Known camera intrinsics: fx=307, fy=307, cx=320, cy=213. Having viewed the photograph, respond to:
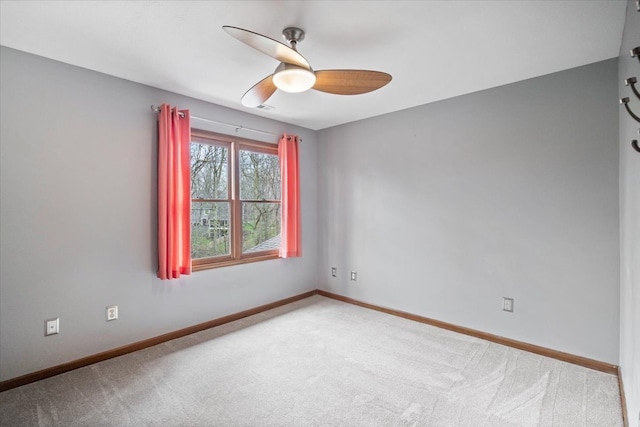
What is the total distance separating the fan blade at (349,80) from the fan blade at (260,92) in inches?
12.6

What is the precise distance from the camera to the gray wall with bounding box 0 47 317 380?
7.36 feet

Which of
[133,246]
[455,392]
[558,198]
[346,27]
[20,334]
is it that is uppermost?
[346,27]

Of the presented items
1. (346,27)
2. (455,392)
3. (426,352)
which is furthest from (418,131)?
(455,392)

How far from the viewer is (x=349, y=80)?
2.07m

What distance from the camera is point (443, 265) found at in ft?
10.9

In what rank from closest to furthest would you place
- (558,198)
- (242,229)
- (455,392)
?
(455,392), (558,198), (242,229)

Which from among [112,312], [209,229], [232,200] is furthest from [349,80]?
[112,312]

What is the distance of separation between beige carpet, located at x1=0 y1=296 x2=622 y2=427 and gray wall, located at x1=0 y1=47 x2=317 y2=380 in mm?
304

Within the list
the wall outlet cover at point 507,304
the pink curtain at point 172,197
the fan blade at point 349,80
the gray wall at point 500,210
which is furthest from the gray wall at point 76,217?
the wall outlet cover at point 507,304

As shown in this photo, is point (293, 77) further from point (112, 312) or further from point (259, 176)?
point (112, 312)

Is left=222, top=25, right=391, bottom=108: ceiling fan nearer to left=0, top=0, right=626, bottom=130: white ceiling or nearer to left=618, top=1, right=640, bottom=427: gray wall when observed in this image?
left=0, top=0, right=626, bottom=130: white ceiling

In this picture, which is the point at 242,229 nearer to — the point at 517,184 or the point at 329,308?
the point at 329,308

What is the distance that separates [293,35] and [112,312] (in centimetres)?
270

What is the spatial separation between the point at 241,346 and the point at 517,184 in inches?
117
